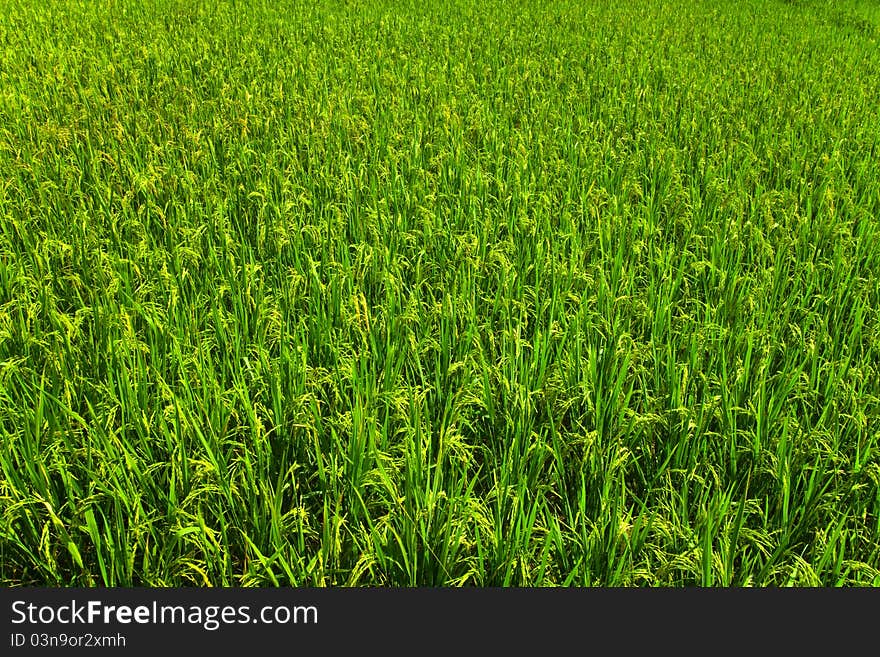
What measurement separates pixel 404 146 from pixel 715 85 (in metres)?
3.06

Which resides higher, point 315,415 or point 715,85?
point 715,85

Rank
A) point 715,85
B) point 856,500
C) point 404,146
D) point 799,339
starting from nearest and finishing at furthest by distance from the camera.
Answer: point 856,500 → point 799,339 → point 404,146 → point 715,85

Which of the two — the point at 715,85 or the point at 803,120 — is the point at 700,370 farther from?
the point at 715,85

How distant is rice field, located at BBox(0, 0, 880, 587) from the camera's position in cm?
150

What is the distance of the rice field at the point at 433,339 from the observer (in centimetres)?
150

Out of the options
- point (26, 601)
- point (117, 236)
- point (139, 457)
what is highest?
point (117, 236)

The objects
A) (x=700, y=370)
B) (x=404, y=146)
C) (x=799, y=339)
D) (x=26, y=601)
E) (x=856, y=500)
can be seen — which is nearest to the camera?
(x=26, y=601)

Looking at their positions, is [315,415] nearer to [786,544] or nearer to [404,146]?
[786,544]

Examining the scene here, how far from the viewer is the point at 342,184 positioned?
3.30 m

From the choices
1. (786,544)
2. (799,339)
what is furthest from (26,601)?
(799,339)

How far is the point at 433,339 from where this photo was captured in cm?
214

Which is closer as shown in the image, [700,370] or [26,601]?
[26,601]

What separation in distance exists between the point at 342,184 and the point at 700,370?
1.95 m

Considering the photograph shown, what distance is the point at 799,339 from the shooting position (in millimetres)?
2205
